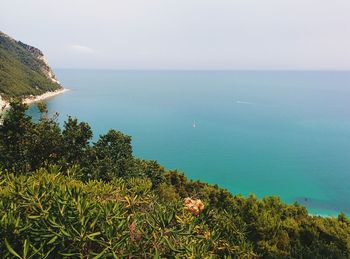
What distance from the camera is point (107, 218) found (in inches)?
283

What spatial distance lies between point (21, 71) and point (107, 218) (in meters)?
107

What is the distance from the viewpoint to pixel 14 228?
21.6 ft

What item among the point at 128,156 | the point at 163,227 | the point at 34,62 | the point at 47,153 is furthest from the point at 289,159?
the point at 34,62

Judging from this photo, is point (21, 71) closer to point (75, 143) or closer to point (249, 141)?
point (249, 141)

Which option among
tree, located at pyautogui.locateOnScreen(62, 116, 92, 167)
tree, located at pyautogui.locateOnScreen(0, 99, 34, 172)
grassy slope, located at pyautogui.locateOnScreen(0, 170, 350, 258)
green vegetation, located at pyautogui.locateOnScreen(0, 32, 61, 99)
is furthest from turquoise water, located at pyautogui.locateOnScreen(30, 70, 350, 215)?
grassy slope, located at pyautogui.locateOnScreen(0, 170, 350, 258)

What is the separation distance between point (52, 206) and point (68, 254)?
160 centimetres

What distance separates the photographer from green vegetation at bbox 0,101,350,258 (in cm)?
657

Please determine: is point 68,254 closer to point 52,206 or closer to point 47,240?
point 47,240

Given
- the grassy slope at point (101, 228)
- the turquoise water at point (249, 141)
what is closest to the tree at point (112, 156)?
the grassy slope at point (101, 228)

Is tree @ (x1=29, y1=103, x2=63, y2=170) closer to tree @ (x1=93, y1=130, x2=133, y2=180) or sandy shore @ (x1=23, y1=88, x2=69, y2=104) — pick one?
tree @ (x1=93, y1=130, x2=133, y2=180)

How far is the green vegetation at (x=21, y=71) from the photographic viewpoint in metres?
81.2

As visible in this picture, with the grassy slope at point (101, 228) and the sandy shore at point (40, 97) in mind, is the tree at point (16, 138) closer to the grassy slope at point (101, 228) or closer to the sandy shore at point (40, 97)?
the grassy slope at point (101, 228)

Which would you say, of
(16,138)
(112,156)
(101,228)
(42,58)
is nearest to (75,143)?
(112,156)

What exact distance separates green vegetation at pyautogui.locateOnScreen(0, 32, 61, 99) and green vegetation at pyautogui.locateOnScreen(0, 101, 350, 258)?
58.9m
